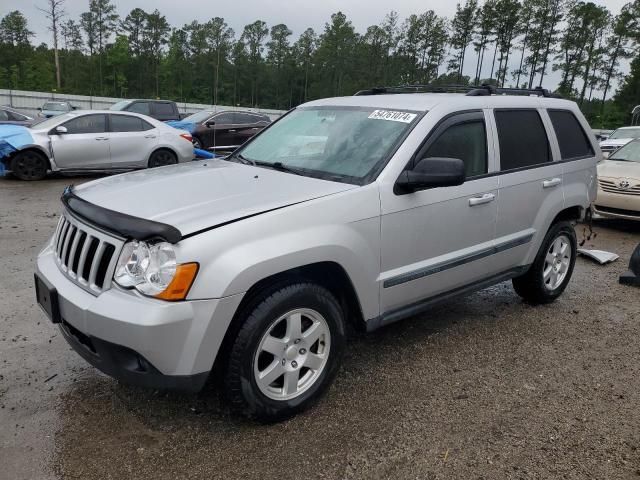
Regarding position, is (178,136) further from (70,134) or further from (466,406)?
(466,406)

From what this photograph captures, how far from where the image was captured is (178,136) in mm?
11609

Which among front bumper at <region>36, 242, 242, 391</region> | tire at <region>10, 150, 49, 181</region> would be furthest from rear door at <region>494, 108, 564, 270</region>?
tire at <region>10, 150, 49, 181</region>

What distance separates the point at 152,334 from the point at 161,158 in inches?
389

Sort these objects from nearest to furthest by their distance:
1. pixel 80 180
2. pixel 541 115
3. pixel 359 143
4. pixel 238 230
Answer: pixel 238 230 → pixel 359 143 → pixel 541 115 → pixel 80 180

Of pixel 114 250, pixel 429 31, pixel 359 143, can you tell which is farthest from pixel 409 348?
pixel 429 31

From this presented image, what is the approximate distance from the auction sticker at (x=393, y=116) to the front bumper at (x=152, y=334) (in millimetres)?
1742

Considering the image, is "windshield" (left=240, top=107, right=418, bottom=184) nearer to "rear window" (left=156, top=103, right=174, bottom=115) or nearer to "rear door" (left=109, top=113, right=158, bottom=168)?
"rear door" (left=109, top=113, right=158, bottom=168)

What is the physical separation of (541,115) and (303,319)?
9.56 feet

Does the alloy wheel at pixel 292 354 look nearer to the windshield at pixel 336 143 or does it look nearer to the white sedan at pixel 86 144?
the windshield at pixel 336 143

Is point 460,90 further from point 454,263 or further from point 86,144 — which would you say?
point 86,144

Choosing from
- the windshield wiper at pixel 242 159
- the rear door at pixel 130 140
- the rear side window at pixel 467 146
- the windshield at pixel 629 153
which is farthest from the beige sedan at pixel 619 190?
the rear door at pixel 130 140

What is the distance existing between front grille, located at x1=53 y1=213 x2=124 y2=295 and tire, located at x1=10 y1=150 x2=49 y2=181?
862 cm

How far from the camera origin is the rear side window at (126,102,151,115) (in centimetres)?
1587

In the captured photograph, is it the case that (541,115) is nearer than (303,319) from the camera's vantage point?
No
